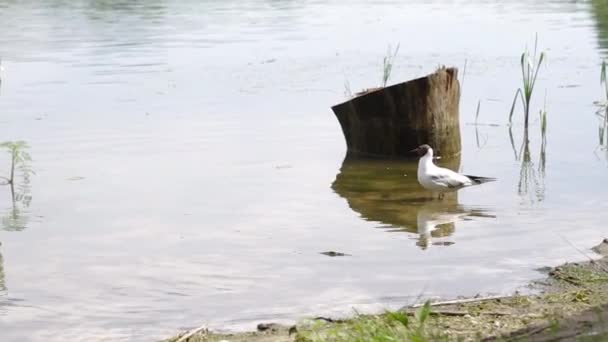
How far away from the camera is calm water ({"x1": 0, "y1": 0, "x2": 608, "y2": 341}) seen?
8367 mm

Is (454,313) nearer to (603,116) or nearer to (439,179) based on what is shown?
(439,179)

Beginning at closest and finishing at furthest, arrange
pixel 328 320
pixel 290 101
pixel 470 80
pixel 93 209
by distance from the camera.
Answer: pixel 328 320 → pixel 93 209 → pixel 290 101 → pixel 470 80

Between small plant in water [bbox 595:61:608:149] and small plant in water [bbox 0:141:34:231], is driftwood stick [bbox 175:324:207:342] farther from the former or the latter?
small plant in water [bbox 595:61:608:149]

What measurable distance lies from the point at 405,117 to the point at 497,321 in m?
6.77

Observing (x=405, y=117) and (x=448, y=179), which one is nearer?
(x=448, y=179)

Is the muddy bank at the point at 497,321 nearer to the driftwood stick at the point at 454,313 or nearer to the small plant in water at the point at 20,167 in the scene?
the driftwood stick at the point at 454,313

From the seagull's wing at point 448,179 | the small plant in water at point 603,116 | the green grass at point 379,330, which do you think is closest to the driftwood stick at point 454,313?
the green grass at point 379,330

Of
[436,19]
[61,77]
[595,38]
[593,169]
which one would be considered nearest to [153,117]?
[61,77]

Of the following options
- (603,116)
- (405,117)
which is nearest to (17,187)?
(405,117)

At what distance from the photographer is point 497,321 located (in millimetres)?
6719

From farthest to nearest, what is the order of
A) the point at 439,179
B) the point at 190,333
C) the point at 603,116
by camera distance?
the point at 603,116
the point at 439,179
the point at 190,333

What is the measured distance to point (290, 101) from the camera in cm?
1778

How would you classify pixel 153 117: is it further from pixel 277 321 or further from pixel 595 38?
pixel 595 38

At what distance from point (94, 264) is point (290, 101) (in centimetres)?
873
